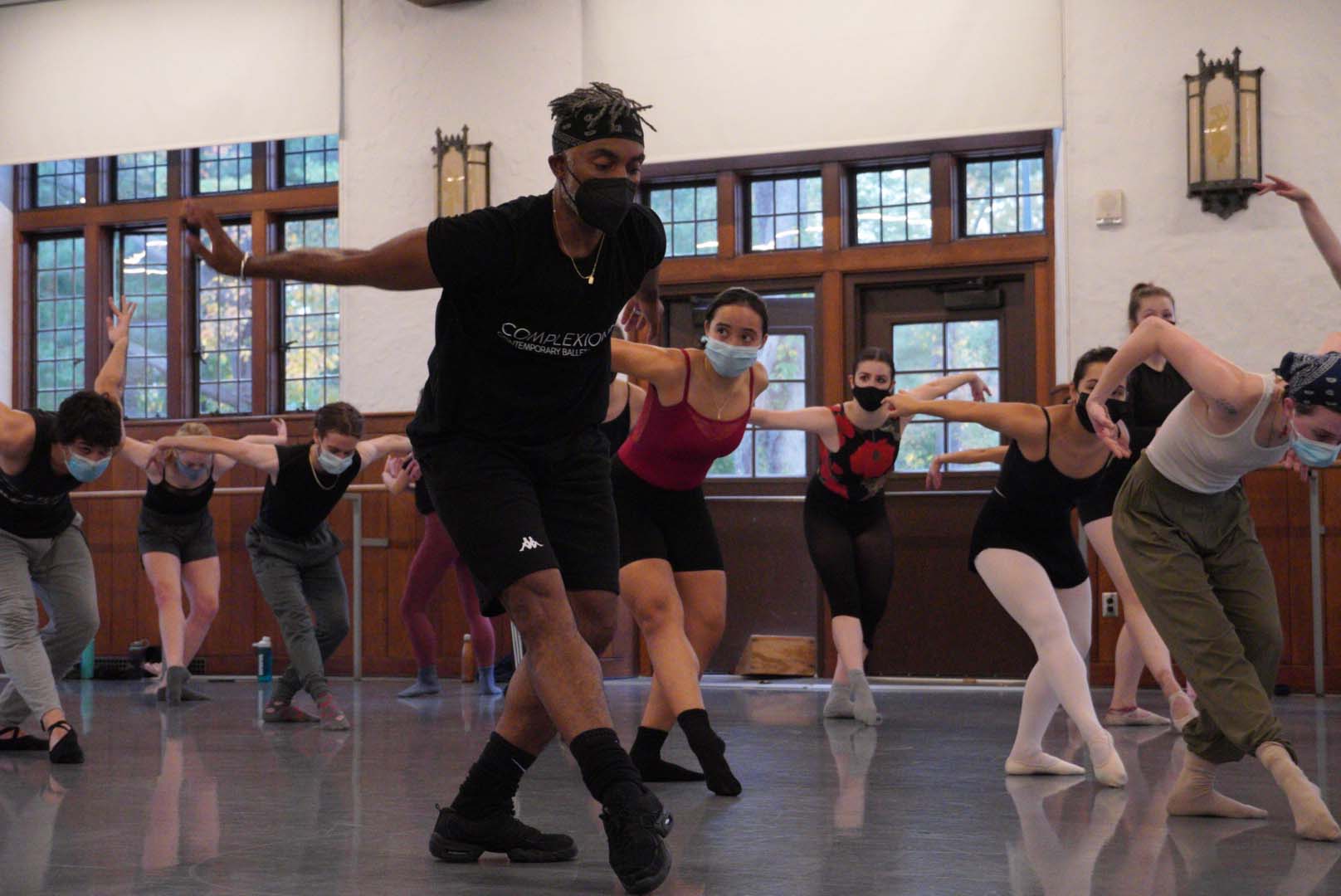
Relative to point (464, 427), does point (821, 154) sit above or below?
above

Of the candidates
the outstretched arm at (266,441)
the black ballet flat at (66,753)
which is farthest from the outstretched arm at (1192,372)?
the outstretched arm at (266,441)

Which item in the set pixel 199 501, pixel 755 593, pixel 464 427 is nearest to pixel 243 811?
pixel 464 427

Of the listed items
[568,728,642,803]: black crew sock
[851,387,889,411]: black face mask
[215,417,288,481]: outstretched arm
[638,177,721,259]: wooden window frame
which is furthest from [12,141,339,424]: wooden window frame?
[568,728,642,803]: black crew sock

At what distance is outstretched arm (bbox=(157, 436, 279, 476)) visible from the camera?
700 cm

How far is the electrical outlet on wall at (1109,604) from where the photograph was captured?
8625 mm

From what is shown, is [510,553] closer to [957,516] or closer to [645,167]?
[957,516]

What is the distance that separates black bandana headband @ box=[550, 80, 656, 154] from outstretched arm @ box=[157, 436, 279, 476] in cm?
Answer: 411

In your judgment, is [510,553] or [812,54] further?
[812,54]

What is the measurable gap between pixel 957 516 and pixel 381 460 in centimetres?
386

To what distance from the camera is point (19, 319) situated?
11469 mm

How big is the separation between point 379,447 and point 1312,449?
15.4 feet

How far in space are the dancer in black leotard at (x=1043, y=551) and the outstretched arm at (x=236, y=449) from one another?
3343 mm

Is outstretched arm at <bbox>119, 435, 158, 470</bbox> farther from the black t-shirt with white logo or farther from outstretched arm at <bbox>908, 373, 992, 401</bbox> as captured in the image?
the black t-shirt with white logo

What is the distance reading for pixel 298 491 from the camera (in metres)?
6.99
